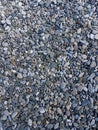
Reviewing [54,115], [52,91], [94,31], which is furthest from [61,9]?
[54,115]

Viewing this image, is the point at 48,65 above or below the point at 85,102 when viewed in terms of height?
above

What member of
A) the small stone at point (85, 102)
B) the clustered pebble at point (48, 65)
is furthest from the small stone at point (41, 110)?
the small stone at point (85, 102)

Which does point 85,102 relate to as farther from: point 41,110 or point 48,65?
point 48,65

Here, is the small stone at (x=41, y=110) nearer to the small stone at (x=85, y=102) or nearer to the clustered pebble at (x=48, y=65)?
the clustered pebble at (x=48, y=65)

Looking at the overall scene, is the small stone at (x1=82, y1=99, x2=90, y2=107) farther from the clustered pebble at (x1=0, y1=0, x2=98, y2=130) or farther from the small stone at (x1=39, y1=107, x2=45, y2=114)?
the small stone at (x1=39, y1=107, x2=45, y2=114)

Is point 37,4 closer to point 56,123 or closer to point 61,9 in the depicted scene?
point 61,9

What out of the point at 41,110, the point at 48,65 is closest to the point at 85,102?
the point at 41,110

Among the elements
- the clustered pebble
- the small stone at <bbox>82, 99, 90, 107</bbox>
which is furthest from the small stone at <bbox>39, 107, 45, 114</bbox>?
the small stone at <bbox>82, 99, 90, 107</bbox>

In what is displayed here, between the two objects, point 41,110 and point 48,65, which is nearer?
point 41,110

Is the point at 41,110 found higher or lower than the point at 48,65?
lower
